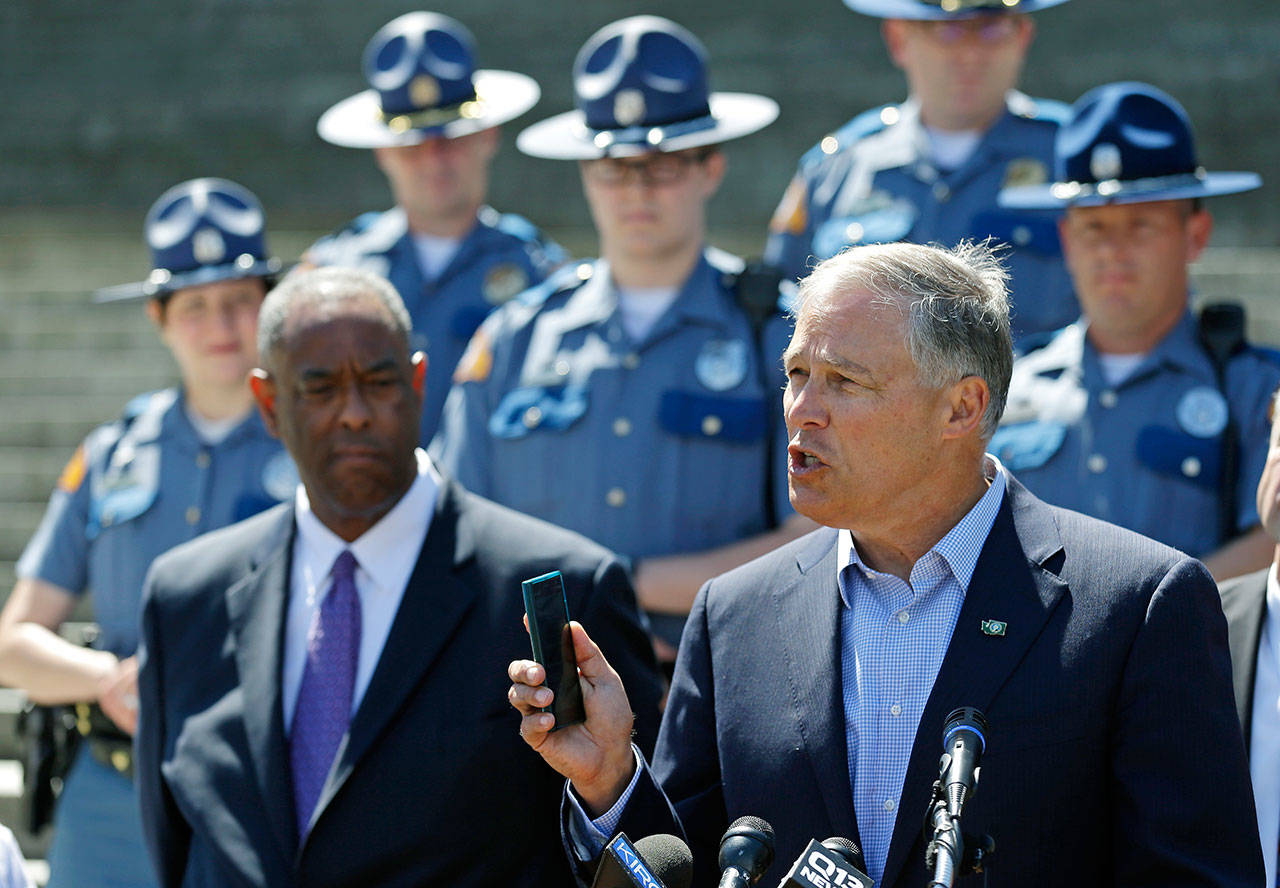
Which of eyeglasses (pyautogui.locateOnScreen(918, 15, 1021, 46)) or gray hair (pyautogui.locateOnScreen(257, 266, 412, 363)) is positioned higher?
eyeglasses (pyautogui.locateOnScreen(918, 15, 1021, 46))

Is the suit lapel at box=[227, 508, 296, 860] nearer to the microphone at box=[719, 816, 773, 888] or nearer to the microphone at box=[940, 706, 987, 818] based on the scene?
the microphone at box=[719, 816, 773, 888]

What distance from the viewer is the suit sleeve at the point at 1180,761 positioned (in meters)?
2.20

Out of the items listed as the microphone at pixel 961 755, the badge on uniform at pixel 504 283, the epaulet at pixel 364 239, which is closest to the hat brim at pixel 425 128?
the epaulet at pixel 364 239

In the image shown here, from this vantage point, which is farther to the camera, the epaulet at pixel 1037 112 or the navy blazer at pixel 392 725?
the epaulet at pixel 1037 112

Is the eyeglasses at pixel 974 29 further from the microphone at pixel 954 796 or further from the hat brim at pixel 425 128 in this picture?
the microphone at pixel 954 796

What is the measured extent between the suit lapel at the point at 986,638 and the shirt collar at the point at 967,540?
20mm

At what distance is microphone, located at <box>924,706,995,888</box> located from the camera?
1846mm

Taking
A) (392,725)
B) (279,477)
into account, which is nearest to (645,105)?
(279,477)

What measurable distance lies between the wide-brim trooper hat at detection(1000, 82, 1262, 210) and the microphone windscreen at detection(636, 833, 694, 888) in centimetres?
237

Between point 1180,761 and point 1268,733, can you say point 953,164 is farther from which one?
point 1180,761

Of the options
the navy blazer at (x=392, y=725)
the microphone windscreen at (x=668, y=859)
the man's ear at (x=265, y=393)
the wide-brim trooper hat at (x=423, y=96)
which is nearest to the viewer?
the microphone windscreen at (x=668, y=859)

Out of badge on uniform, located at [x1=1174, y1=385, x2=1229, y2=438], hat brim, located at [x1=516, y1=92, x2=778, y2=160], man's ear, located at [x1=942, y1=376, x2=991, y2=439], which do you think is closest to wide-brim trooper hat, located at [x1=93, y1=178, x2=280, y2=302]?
hat brim, located at [x1=516, y1=92, x2=778, y2=160]

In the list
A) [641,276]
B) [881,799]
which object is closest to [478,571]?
[881,799]

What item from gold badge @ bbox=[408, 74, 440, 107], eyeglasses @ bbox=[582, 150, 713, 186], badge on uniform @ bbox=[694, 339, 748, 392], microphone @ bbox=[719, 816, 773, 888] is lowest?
microphone @ bbox=[719, 816, 773, 888]
